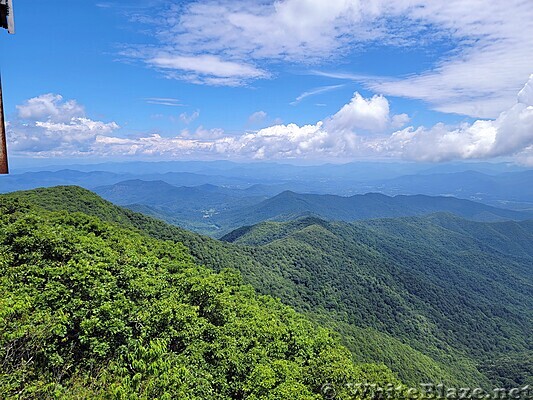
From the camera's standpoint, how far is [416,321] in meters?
131

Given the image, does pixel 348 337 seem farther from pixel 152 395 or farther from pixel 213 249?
pixel 152 395

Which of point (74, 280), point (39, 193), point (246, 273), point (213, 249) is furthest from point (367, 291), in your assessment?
point (74, 280)

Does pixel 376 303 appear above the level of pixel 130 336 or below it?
below

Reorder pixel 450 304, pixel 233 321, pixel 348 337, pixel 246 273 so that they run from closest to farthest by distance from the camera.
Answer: pixel 233 321
pixel 348 337
pixel 246 273
pixel 450 304

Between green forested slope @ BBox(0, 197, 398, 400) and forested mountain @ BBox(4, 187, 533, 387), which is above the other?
green forested slope @ BBox(0, 197, 398, 400)

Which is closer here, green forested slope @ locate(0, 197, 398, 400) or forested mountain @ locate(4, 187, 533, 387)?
green forested slope @ locate(0, 197, 398, 400)

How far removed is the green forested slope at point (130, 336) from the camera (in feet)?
49.6

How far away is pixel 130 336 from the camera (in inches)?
772

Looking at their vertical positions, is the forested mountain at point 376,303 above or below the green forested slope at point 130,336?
below

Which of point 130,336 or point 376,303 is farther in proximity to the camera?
point 376,303

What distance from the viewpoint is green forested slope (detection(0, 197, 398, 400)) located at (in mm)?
15125

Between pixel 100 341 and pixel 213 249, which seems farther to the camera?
pixel 213 249

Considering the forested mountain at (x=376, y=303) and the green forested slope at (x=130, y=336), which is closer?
the green forested slope at (x=130, y=336)

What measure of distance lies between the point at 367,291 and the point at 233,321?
123 metres
